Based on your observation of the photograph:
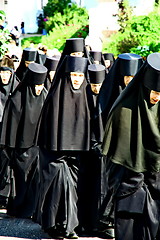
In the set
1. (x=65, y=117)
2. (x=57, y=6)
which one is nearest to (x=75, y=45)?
(x=65, y=117)

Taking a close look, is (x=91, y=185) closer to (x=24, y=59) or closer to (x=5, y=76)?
(x=5, y=76)

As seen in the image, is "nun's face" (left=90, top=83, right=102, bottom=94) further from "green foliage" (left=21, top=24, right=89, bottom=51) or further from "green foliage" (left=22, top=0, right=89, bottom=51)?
"green foliage" (left=21, top=24, right=89, bottom=51)

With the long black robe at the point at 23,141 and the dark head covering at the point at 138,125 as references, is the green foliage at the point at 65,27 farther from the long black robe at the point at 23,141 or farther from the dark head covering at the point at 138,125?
the dark head covering at the point at 138,125

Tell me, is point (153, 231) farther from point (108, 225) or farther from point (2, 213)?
point (2, 213)

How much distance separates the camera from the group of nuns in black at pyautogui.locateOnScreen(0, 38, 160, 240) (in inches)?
203

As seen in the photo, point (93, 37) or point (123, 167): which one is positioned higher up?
point (123, 167)

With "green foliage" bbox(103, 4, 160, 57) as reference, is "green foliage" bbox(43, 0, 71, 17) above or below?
below

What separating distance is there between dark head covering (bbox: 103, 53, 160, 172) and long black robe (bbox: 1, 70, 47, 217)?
2.30m

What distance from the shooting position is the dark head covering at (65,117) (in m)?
6.35

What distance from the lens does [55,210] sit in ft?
20.9

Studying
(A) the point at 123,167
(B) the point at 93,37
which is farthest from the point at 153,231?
(B) the point at 93,37

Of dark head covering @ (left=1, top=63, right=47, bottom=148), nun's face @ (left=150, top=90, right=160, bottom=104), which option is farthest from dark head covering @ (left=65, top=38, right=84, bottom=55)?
nun's face @ (left=150, top=90, right=160, bottom=104)

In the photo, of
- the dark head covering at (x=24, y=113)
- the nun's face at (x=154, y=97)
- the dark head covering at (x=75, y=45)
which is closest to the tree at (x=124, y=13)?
the dark head covering at (x=75, y=45)

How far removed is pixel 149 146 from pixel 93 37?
1791 cm
